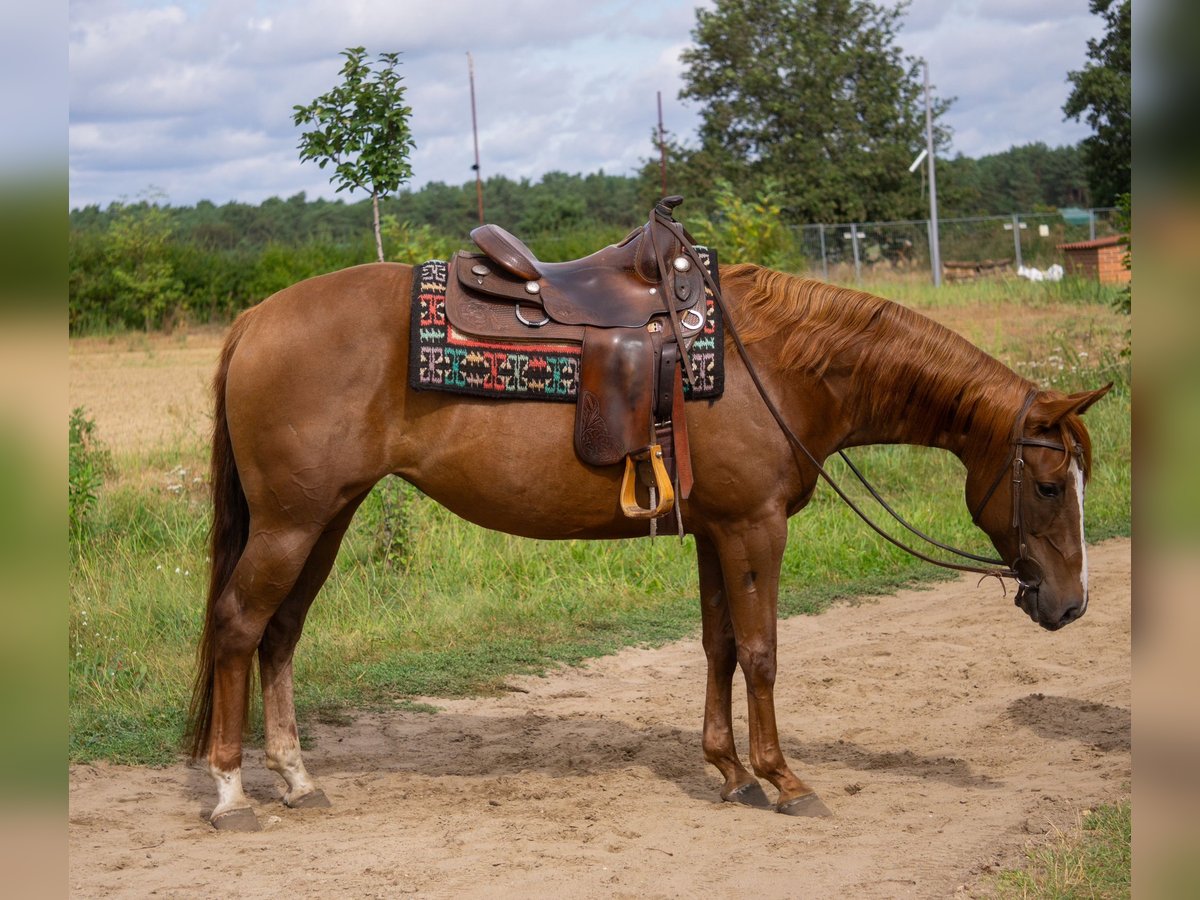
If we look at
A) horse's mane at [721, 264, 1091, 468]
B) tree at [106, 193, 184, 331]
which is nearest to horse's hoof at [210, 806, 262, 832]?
horse's mane at [721, 264, 1091, 468]

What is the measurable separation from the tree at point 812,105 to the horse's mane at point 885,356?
121 feet

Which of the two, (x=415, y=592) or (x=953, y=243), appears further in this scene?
(x=953, y=243)

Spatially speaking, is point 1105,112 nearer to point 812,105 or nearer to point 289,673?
point 812,105

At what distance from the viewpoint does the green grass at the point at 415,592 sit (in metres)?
5.58

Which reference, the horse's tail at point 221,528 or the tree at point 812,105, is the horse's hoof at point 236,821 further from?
the tree at point 812,105

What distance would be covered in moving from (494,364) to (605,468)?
0.54m

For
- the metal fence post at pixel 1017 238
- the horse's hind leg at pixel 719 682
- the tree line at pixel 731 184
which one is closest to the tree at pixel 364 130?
the horse's hind leg at pixel 719 682

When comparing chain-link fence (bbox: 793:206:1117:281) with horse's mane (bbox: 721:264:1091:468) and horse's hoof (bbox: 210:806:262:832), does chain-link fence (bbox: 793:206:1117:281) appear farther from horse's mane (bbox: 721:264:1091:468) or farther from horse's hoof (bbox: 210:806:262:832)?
horse's hoof (bbox: 210:806:262:832)

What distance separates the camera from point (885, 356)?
420 cm

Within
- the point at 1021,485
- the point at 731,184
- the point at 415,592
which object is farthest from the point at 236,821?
the point at 731,184

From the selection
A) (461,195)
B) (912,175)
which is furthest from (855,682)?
(461,195)

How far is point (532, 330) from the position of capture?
13.2 feet

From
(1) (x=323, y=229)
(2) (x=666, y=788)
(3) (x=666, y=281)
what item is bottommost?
(2) (x=666, y=788)

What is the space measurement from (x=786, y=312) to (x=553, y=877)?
2.13 metres
